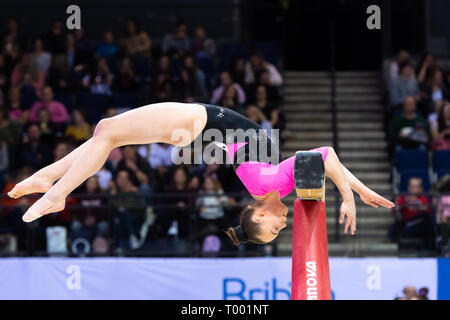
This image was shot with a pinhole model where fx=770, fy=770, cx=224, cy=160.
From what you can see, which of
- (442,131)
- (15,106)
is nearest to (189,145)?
(442,131)

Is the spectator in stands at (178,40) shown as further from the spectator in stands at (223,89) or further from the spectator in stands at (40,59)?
the spectator in stands at (40,59)

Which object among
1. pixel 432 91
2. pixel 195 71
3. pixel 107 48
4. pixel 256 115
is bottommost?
pixel 256 115

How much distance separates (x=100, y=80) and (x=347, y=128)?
365 cm

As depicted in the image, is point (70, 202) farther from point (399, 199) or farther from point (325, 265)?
point (325, 265)

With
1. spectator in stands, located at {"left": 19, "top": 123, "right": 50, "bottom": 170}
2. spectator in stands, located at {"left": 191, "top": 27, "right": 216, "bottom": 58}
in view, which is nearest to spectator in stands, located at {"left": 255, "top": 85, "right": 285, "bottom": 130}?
spectator in stands, located at {"left": 191, "top": 27, "right": 216, "bottom": 58}

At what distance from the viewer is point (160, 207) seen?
850 centimetres

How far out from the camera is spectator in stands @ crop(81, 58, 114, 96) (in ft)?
35.9

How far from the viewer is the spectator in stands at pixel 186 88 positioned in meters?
10.6

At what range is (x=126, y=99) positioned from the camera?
421 inches

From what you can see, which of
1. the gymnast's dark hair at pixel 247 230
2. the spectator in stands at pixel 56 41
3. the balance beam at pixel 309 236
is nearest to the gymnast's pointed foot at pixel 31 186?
the gymnast's dark hair at pixel 247 230

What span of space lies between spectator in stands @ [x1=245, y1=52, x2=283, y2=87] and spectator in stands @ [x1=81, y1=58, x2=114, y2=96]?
196cm

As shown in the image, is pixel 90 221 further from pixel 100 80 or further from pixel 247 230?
pixel 247 230

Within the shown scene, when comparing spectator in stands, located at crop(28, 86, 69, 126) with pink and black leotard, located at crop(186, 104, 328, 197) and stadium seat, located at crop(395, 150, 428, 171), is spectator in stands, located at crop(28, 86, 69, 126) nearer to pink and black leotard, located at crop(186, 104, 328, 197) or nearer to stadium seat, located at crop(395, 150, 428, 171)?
stadium seat, located at crop(395, 150, 428, 171)

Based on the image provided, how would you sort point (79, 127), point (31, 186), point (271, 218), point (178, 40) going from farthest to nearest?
point (178, 40) → point (79, 127) → point (31, 186) → point (271, 218)
